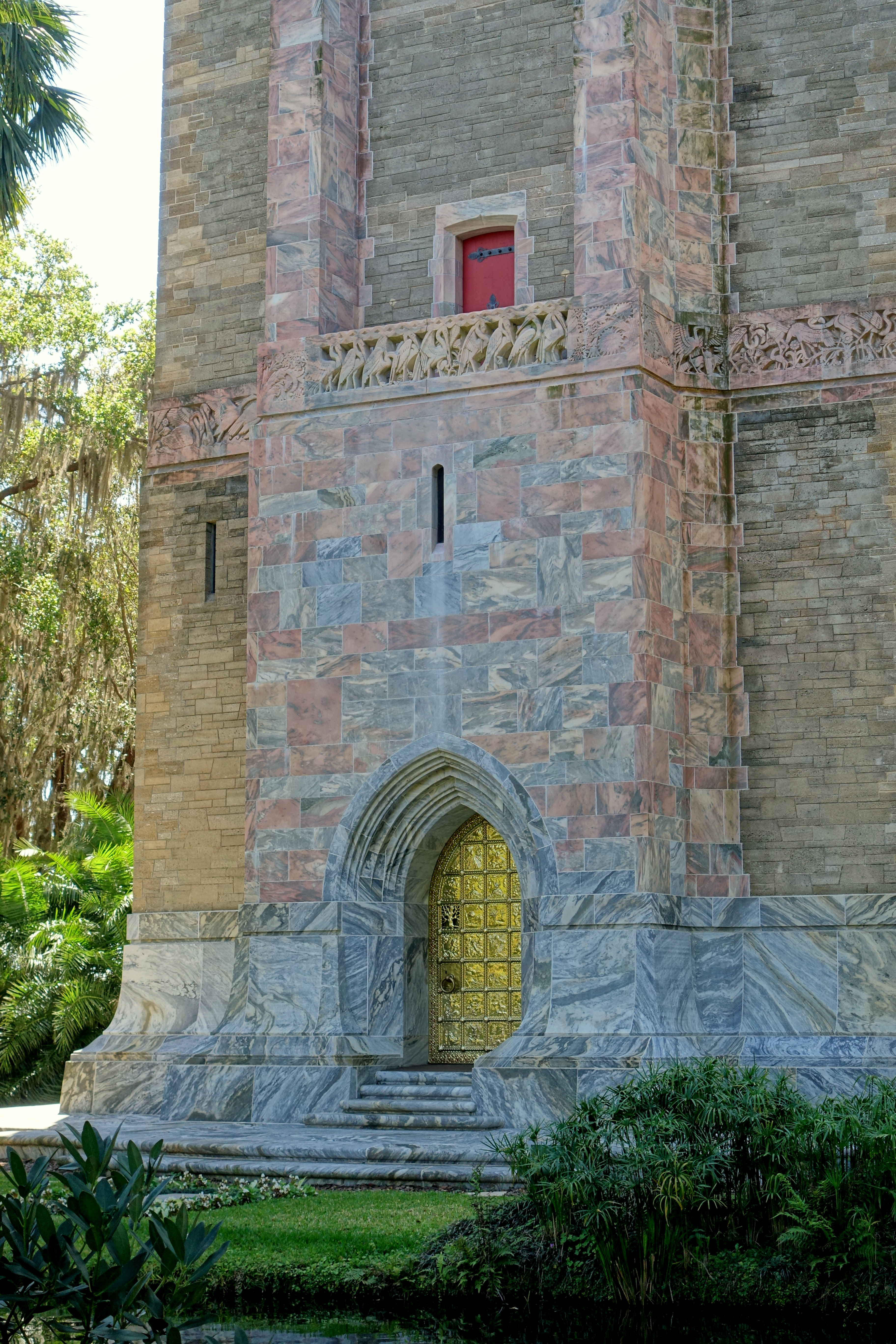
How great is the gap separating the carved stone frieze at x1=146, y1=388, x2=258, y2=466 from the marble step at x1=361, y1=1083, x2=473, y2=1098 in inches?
272

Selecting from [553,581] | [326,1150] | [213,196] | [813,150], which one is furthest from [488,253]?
[326,1150]

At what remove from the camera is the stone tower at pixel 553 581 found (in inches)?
603

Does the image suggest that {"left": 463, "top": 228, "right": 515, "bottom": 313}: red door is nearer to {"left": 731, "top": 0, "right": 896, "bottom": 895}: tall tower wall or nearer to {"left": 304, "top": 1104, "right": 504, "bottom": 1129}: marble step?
{"left": 731, "top": 0, "right": 896, "bottom": 895}: tall tower wall

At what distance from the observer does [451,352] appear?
1662cm

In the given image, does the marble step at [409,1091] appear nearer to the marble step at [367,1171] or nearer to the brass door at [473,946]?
the brass door at [473,946]

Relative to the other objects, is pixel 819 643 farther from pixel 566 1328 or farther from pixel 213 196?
pixel 213 196

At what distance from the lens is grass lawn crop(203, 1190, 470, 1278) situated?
10031 mm

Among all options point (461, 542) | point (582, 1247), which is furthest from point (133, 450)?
point (582, 1247)

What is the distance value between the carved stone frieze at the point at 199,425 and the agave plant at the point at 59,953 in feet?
15.0

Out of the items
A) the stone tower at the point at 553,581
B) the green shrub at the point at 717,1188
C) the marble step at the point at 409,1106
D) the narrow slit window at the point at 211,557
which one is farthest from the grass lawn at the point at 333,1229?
the narrow slit window at the point at 211,557

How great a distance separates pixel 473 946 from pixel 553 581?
3.72 metres

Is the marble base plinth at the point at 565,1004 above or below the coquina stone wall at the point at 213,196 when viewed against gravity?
below

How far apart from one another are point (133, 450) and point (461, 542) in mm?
15957

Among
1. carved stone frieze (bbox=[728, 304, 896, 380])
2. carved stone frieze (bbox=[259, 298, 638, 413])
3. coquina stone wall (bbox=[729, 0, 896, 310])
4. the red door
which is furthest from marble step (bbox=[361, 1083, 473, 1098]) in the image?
coquina stone wall (bbox=[729, 0, 896, 310])
